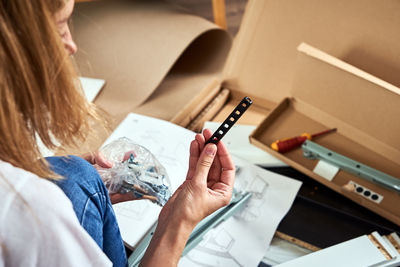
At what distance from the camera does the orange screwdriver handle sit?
82 centimetres

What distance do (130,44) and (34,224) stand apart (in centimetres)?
89

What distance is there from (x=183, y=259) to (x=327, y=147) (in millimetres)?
395

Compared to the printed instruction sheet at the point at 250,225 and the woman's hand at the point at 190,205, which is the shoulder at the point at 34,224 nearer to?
the woman's hand at the point at 190,205

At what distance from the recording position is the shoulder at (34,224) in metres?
0.36

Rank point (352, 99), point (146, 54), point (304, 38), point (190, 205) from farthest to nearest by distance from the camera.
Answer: point (146, 54)
point (304, 38)
point (352, 99)
point (190, 205)

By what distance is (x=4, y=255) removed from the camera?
14.3 inches

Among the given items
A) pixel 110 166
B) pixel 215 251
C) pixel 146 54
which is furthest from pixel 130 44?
pixel 215 251

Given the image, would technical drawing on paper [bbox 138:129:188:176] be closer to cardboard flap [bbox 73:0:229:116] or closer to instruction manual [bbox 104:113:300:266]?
instruction manual [bbox 104:113:300:266]

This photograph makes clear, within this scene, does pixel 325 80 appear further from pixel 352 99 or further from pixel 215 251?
pixel 215 251

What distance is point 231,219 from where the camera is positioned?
0.76 m

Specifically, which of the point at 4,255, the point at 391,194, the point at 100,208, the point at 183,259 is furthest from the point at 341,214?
the point at 4,255

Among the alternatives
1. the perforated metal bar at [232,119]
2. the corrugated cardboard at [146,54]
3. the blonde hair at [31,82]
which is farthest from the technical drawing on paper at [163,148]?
the blonde hair at [31,82]

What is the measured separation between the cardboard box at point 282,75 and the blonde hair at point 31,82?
1.62 ft

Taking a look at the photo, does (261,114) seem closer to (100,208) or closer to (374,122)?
(374,122)
